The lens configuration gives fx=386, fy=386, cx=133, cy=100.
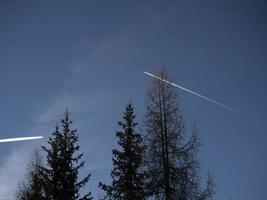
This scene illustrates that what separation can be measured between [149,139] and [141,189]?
3.08m

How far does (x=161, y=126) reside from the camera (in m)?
24.2

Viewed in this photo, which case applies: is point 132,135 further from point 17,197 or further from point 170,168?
point 17,197

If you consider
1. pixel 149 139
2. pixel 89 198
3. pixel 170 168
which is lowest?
pixel 89 198

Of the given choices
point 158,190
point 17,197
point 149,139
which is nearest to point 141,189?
point 158,190

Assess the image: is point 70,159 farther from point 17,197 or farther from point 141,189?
point 17,197

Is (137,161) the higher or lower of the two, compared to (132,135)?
lower

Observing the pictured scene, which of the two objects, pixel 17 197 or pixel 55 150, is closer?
pixel 55 150

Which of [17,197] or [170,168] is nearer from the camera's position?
[170,168]

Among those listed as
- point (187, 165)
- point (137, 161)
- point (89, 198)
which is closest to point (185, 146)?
point (187, 165)

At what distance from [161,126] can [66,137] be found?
19.6 ft

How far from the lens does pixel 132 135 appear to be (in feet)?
78.4

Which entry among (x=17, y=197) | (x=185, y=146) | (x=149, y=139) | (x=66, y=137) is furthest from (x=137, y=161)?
(x=17, y=197)

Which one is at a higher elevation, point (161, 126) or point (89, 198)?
point (161, 126)

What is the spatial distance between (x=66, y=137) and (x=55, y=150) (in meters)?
1.03
